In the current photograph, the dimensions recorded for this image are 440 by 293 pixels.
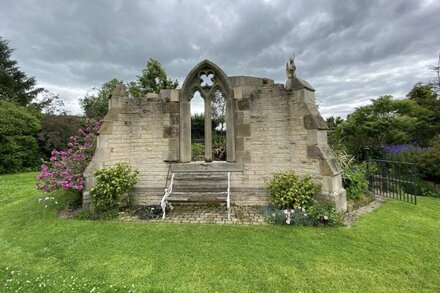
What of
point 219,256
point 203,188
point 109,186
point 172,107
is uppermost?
point 172,107

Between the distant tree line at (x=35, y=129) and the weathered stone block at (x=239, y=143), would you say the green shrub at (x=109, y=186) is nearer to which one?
the weathered stone block at (x=239, y=143)

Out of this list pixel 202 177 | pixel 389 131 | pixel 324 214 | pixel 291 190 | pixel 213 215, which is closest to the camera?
pixel 324 214

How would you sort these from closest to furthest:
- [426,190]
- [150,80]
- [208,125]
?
1. [208,125]
2. [426,190]
3. [150,80]

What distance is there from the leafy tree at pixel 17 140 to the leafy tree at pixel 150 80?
7.65m

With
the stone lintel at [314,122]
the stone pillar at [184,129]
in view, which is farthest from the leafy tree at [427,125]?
the stone pillar at [184,129]

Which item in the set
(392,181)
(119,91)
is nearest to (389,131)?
(392,181)

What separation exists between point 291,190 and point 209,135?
268 centimetres

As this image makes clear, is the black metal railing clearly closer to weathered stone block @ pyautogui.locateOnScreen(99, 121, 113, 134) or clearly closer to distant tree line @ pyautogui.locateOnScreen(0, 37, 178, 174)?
weathered stone block @ pyautogui.locateOnScreen(99, 121, 113, 134)

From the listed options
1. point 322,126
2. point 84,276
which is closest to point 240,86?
point 322,126

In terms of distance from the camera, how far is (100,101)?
923 inches

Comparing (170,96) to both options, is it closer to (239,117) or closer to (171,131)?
(171,131)

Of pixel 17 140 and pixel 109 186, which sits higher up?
pixel 17 140

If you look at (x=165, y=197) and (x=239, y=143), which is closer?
(x=165, y=197)

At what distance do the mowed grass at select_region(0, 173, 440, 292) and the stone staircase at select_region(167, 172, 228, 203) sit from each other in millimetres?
884
